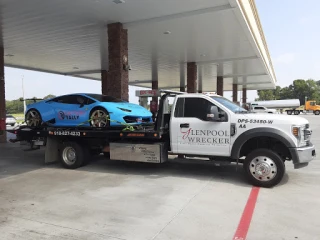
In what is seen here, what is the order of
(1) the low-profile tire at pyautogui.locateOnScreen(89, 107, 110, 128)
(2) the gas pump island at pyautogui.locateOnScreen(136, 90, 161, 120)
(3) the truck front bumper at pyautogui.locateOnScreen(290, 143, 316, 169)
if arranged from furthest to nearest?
(1) the low-profile tire at pyautogui.locateOnScreen(89, 107, 110, 128), (2) the gas pump island at pyautogui.locateOnScreen(136, 90, 161, 120), (3) the truck front bumper at pyautogui.locateOnScreen(290, 143, 316, 169)

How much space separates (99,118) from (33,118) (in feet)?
8.77

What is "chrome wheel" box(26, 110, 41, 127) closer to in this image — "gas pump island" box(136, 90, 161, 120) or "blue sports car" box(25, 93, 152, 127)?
"blue sports car" box(25, 93, 152, 127)

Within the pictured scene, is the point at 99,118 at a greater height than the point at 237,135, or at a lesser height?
greater

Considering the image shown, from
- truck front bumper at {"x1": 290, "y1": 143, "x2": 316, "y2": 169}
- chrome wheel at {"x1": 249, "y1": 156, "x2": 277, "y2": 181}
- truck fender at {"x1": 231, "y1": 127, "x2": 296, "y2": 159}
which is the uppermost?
truck fender at {"x1": 231, "y1": 127, "x2": 296, "y2": 159}

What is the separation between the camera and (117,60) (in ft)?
37.0

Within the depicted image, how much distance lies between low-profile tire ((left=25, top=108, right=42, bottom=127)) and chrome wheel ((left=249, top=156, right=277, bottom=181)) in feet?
21.8

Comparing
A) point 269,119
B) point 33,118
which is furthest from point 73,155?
point 269,119

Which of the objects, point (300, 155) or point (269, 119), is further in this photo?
point (269, 119)

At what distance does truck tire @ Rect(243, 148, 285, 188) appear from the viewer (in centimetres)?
643

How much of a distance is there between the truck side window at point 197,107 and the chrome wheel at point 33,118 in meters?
5.01

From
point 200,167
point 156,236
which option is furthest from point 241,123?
point 156,236

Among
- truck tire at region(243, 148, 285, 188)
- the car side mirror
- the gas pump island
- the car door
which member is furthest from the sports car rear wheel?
truck tire at region(243, 148, 285, 188)

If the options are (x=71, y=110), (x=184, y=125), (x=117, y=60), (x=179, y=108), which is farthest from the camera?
(x=117, y=60)

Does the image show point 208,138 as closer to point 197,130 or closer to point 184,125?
point 197,130
